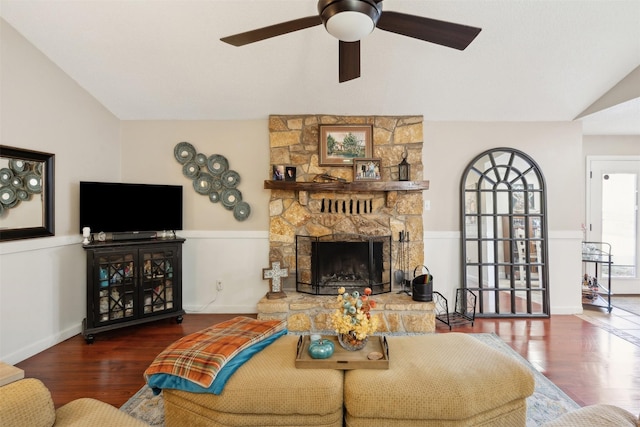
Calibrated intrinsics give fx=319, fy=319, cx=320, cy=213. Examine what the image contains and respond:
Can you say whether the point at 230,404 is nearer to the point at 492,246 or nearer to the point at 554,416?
the point at 554,416

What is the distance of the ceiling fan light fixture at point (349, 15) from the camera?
1.51m

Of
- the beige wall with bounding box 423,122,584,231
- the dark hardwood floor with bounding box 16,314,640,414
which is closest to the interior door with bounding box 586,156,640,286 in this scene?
the beige wall with bounding box 423,122,584,231

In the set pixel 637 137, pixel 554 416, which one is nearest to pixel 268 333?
pixel 554 416

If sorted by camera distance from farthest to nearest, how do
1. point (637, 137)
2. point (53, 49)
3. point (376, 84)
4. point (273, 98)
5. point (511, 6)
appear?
point (637, 137), point (273, 98), point (376, 84), point (53, 49), point (511, 6)

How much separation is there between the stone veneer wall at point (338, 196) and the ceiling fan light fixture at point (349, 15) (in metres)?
2.29

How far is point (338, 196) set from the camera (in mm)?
3936

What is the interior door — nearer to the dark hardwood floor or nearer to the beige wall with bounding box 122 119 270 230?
the dark hardwood floor

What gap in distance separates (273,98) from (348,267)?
2.15 meters

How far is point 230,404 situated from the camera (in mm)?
1618

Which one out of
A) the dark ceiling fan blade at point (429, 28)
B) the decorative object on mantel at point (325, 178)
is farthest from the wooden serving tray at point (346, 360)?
the decorative object on mantel at point (325, 178)

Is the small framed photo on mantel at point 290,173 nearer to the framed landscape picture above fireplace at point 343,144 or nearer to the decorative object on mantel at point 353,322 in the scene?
the framed landscape picture above fireplace at point 343,144

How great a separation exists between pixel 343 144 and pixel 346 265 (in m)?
1.47

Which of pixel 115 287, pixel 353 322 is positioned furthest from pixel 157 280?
pixel 353 322

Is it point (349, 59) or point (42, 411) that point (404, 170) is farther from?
point (42, 411)
